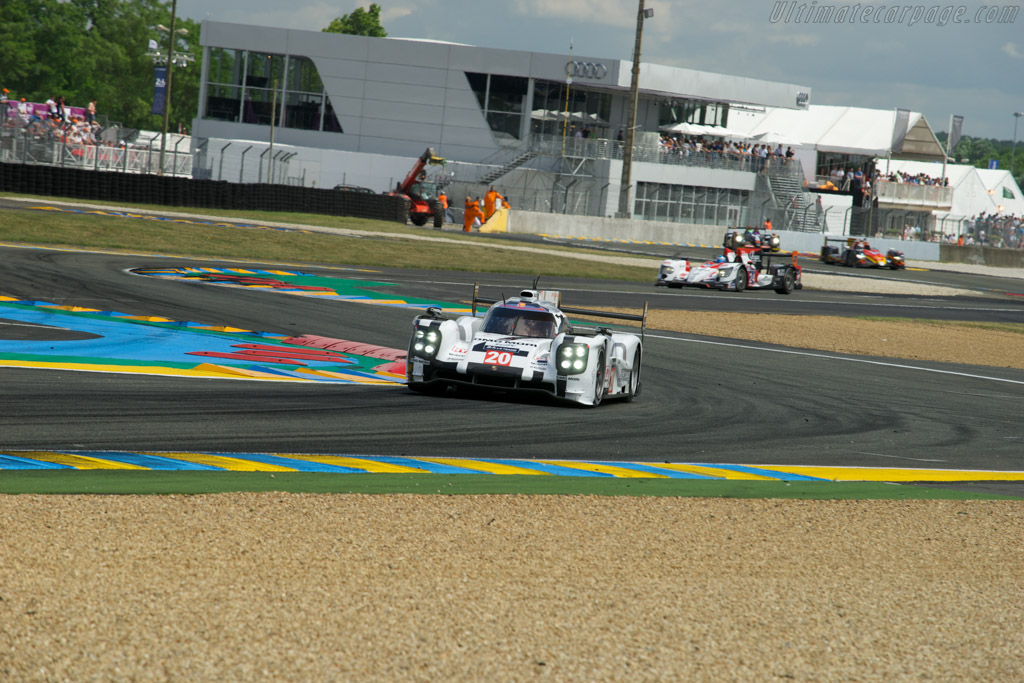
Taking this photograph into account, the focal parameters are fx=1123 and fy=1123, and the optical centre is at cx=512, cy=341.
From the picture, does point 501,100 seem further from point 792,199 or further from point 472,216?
point 792,199

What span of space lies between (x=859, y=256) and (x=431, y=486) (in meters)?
45.0

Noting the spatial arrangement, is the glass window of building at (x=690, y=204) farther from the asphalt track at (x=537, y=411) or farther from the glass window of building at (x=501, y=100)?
the asphalt track at (x=537, y=411)

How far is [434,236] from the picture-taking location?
4075 centimetres

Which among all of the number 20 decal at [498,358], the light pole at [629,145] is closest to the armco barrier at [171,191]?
the light pole at [629,145]

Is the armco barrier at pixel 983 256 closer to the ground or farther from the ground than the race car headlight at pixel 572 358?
farther from the ground

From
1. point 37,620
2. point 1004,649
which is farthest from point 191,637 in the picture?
point 1004,649

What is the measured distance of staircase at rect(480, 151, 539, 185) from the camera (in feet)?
190

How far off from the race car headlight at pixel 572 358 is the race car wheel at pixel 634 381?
1.12 metres

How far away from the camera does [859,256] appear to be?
162ft

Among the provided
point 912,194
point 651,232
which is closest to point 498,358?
point 651,232

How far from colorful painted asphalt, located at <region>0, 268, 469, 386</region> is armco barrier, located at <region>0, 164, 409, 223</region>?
70.1 feet

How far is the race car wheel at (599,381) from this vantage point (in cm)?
1176

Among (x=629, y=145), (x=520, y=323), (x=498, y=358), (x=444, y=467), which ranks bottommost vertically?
(x=444, y=467)

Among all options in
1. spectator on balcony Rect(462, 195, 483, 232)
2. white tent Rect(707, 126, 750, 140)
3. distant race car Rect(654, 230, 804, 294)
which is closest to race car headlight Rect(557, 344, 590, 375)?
distant race car Rect(654, 230, 804, 294)
